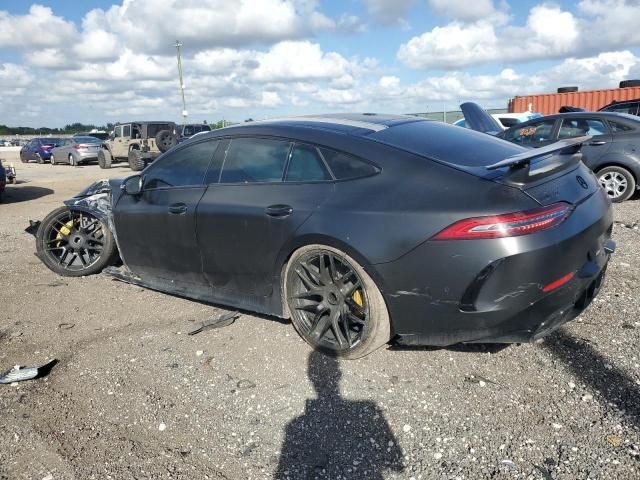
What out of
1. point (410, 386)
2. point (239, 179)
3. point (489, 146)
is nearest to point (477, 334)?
point (410, 386)

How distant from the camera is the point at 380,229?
288cm

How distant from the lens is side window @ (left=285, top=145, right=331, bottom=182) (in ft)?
10.8

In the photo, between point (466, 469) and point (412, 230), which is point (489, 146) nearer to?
point (412, 230)

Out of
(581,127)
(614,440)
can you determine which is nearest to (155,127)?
(581,127)

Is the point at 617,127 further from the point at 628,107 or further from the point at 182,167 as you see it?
the point at 182,167

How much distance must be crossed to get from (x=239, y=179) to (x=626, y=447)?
8.95ft

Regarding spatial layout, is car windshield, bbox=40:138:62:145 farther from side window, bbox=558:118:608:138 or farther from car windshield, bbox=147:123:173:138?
side window, bbox=558:118:608:138

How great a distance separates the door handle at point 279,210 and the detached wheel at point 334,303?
0.25 m

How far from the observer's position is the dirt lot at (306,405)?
7.84 feet

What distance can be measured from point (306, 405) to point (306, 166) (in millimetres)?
1460

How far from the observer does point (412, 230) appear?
9.11 feet

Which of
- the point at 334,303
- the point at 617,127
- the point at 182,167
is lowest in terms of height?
the point at 334,303

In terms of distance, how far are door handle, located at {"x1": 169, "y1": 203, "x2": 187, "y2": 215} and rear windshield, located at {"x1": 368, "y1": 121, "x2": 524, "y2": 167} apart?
1544 millimetres

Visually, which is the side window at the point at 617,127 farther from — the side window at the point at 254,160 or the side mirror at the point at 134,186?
the side mirror at the point at 134,186
